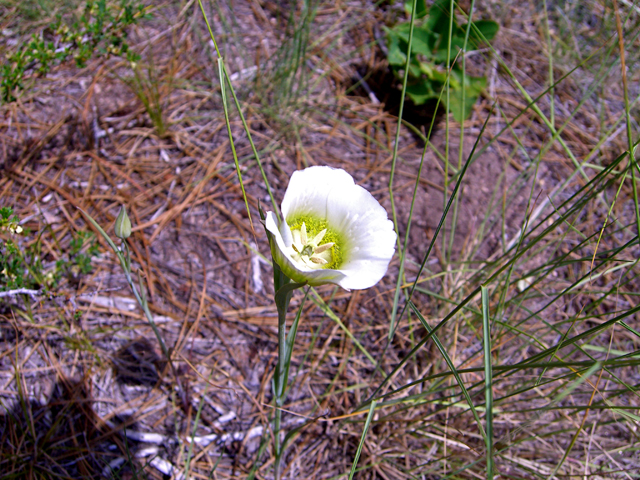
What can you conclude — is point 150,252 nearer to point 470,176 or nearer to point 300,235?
point 300,235

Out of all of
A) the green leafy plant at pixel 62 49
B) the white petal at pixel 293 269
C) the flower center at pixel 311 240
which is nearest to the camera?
the white petal at pixel 293 269

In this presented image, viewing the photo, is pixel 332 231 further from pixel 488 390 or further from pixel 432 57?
pixel 432 57

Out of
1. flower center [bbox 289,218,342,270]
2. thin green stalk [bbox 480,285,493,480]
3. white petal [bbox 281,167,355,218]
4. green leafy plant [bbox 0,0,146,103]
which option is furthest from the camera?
green leafy plant [bbox 0,0,146,103]

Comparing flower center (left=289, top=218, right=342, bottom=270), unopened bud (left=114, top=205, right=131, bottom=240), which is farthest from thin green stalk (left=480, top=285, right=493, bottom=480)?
unopened bud (left=114, top=205, right=131, bottom=240)

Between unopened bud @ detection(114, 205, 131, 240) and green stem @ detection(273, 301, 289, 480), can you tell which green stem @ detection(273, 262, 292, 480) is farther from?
unopened bud @ detection(114, 205, 131, 240)

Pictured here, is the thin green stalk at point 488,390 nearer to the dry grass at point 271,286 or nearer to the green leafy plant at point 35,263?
the dry grass at point 271,286

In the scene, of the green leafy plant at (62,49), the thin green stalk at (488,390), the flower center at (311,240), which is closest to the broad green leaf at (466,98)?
the flower center at (311,240)
